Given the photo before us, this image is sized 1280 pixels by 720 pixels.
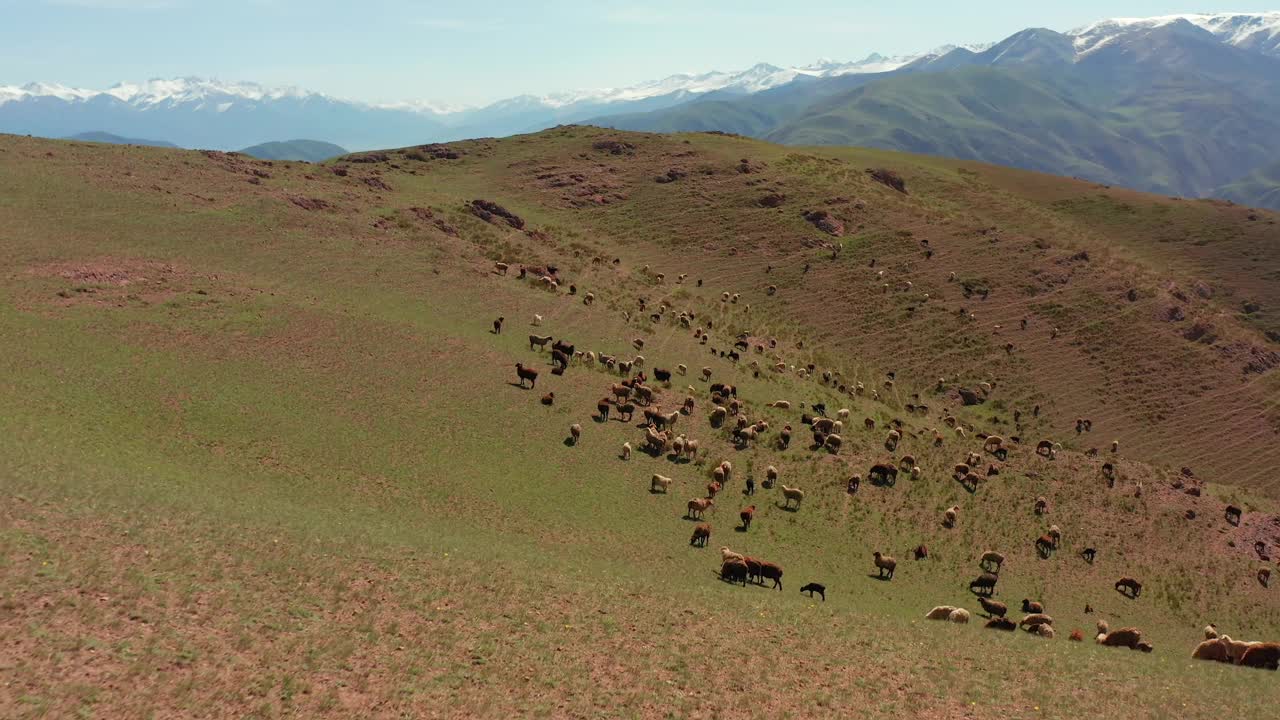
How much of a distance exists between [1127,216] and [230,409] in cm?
13384

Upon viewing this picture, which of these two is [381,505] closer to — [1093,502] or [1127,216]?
[1093,502]

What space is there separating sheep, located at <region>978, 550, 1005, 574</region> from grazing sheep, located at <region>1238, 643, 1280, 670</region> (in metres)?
11.9

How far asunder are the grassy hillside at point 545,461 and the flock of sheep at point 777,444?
3.03ft

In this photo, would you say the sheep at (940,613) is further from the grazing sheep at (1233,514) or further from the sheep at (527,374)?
the grazing sheep at (1233,514)

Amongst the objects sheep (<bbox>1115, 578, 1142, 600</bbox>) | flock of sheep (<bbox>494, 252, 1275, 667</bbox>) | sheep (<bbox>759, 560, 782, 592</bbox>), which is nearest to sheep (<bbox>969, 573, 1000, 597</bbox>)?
flock of sheep (<bbox>494, 252, 1275, 667</bbox>)

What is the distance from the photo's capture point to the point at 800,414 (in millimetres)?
54469

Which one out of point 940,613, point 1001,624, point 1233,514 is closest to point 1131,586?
point 1001,624

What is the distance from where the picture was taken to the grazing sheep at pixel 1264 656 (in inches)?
952

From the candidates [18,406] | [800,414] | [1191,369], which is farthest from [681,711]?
[1191,369]

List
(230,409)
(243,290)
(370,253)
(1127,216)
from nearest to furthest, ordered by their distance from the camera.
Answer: (230,409), (243,290), (370,253), (1127,216)

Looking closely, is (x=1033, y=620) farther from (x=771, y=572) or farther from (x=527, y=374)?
(x=527, y=374)

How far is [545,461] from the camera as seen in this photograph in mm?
38906

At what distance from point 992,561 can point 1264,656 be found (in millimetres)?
13215

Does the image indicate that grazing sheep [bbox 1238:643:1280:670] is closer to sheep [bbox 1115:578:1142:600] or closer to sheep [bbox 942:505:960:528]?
sheep [bbox 1115:578:1142:600]
